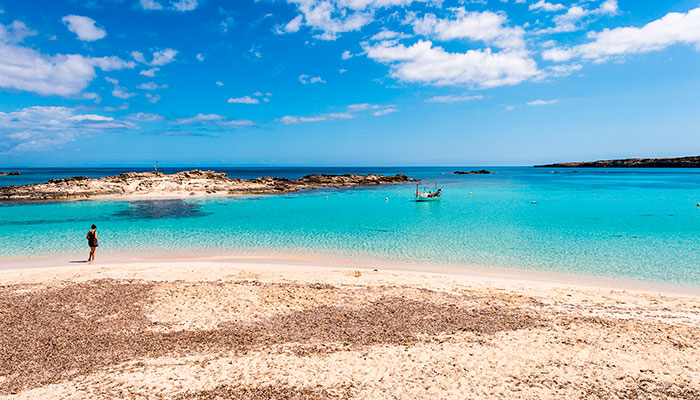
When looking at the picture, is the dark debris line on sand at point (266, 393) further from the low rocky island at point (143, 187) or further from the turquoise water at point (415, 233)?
the low rocky island at point (143, 187)

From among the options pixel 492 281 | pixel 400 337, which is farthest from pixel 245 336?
pixel 492 281

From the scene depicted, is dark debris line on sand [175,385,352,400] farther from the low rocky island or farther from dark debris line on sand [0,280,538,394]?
the low rocky island

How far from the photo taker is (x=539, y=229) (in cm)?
2564

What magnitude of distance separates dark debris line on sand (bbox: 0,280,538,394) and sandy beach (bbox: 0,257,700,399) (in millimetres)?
45

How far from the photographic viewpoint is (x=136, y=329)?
8.50 m

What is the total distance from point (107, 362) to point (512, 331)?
28.9 ft

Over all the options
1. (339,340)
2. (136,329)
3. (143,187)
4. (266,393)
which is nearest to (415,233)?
(339,340)

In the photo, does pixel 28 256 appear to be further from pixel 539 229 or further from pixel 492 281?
pixel 539 229

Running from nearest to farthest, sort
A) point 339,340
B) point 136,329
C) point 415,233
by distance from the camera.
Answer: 1. point 339,340
2. point 136,329
3. point 415,233

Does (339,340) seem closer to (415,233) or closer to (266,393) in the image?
(266,393)

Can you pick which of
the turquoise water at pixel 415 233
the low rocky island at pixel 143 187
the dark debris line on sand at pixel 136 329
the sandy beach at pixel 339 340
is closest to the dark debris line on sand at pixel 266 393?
the sandy beach at pixel 339 340

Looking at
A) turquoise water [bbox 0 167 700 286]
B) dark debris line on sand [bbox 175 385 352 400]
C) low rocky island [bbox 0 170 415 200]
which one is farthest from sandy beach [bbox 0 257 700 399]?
low rocky island [bbox 0 170 415 200]

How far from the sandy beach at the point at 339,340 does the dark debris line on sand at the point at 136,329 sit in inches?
1.8

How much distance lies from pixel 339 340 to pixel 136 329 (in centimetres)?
490
